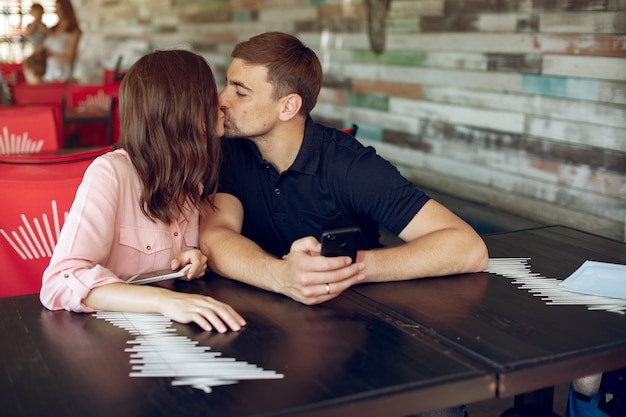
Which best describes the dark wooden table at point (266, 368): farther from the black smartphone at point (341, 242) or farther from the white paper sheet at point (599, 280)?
the white paper sheet at point (599, 280)

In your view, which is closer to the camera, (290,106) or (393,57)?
(290,106)

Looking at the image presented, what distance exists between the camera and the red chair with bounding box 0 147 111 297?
2387 millimetres

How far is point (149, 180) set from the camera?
2047mm

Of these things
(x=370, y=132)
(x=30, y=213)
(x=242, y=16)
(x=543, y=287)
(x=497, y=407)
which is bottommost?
(x=497, y=407)

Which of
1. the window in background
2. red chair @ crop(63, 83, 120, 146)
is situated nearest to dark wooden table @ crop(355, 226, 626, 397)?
red chair @ crop(63, 83, 120, 146)

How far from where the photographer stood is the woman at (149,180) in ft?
6.07

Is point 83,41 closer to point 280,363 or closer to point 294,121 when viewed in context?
point 294,121

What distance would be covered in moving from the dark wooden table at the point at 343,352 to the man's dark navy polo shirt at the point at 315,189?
0.36 metres

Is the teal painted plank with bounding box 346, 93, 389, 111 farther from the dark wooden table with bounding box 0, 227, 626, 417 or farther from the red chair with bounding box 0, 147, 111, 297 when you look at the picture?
the dark wooden table with bounding box 0, 227, 626, 417

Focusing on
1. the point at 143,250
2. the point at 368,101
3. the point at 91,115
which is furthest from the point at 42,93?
the point at 143,250

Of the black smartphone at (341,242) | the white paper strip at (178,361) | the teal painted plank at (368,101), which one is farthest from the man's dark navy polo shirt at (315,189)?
the teal painted plank at (368,101)

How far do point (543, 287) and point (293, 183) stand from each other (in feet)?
2.74

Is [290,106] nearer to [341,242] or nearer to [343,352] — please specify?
[341,242]

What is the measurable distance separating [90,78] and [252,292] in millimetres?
12024
